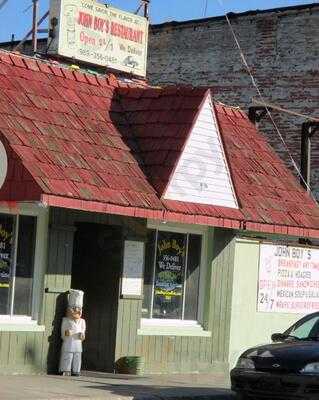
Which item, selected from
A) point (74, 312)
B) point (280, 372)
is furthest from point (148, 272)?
point (280, 372)

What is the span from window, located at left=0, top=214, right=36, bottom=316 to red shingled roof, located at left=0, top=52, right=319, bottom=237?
1.21 metres

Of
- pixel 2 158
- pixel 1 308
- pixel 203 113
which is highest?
pixel 203 113

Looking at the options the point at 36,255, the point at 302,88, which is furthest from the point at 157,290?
the point at 302,88

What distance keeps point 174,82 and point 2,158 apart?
14.3 meters

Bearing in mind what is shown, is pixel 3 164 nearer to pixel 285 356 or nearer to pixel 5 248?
pixel 5 248

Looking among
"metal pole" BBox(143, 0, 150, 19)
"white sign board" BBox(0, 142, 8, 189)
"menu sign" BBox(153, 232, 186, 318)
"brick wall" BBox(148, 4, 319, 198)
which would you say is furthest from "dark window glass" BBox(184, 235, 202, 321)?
"brick wall" BBox(148, 4, 319, 198)

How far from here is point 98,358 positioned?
16625mm

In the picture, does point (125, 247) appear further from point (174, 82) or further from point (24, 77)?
point (174, 82)

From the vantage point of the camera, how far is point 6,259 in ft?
49.5

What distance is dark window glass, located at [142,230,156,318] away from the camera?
1706cm

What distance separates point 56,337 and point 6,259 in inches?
60.5

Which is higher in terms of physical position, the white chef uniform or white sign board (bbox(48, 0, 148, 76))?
white sign board (bbox(48, 0, 148, 76))

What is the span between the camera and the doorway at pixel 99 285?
1647cm

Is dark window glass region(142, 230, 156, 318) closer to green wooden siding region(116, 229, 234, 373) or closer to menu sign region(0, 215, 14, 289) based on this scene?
green wooden siding region(116, 229, 234, 373)
